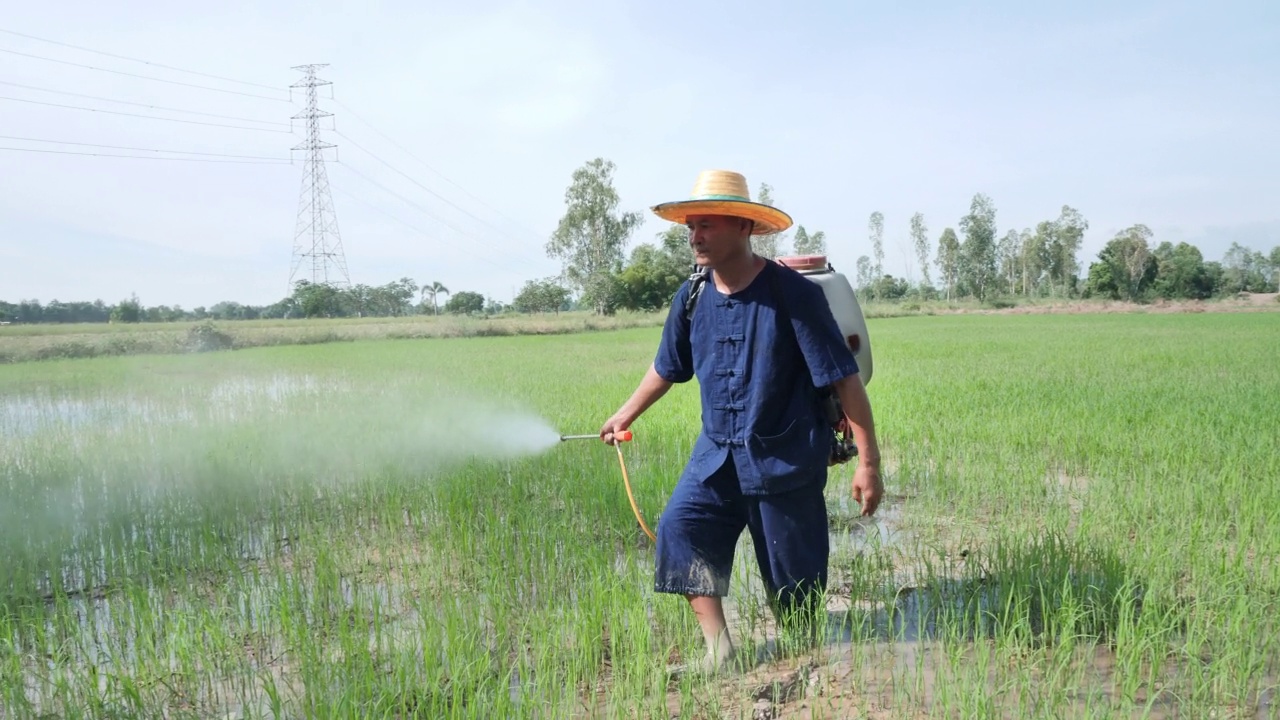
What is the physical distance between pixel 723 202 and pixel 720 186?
0.33ft

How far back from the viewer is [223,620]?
9.30ft

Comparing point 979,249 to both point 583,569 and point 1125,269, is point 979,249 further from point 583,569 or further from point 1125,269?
point 583,569

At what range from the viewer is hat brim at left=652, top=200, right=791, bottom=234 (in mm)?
2363

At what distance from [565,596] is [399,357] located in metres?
13.4

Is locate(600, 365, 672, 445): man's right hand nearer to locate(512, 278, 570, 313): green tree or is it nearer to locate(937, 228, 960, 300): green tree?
locate(512, 278, 570, 313): green tree

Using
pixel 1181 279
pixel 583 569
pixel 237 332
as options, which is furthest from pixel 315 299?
pixel 1181 279

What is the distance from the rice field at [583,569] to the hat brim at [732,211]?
4.28 feet

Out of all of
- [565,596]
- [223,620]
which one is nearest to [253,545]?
[223,620]

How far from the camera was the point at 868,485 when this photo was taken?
2.44 metres

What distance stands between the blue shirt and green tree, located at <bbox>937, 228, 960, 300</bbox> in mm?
60657

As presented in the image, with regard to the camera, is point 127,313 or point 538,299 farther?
point 538,299

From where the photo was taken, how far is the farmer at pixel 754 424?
94.6 inches

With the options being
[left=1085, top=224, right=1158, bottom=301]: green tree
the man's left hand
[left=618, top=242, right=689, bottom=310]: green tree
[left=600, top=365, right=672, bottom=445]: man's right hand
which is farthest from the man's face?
[left=1085, top=224, right=1158, bottom=301]: green tree

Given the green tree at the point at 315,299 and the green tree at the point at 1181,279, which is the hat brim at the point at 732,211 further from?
the green tree at the point at 1181,279
